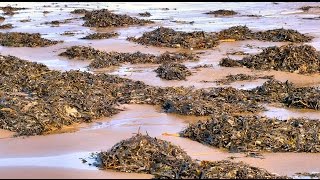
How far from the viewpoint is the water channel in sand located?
5.96 meters

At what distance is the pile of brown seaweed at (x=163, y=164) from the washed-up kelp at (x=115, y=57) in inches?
242

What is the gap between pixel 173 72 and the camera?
417 inches

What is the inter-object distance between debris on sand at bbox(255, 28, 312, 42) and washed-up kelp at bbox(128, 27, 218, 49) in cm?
158

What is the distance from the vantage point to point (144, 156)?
575 centimetres

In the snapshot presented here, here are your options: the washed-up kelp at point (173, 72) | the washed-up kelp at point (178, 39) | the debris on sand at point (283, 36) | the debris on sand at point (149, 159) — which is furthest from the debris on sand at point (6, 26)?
the debris on sand at point (149, 159)

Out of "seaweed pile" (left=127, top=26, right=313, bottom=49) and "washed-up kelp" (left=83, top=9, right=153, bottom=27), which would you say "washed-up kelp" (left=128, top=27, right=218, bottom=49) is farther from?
"washed-up kelp" (left=83, top=9, right=153, bottom=27)

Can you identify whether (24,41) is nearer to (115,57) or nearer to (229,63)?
(115,57)

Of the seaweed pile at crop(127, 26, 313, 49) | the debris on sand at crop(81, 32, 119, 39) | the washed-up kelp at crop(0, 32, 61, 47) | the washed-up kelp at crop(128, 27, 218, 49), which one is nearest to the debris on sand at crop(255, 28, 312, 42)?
the seaweed pile at crop(127, 26, 313, 49)

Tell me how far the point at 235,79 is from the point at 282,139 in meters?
3.93

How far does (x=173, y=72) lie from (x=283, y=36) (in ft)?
18.7

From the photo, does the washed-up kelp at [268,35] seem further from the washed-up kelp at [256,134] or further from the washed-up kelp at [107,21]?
the washed-up kelp at [256,134]

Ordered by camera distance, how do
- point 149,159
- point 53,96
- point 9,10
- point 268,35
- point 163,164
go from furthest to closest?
point 9,10, point 268,35, point 53,96, point 149,159, point 163,164

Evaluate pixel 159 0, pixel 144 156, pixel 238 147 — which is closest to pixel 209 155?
pixel 238 147

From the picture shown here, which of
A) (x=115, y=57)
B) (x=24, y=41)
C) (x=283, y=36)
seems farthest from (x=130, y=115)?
(x=283, y=36)
